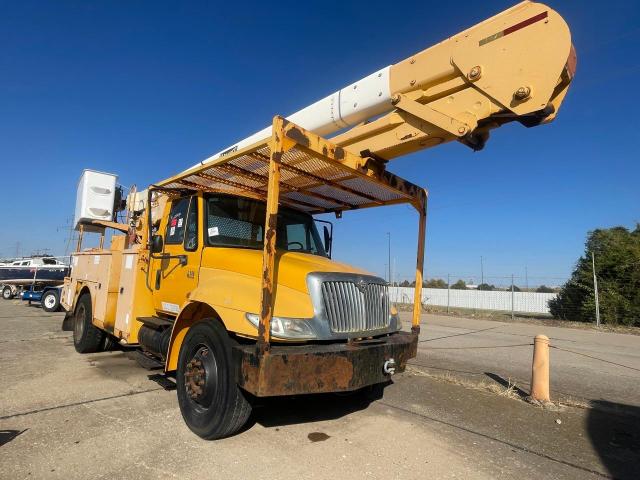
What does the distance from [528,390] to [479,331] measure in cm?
816

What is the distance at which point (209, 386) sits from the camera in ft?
12.4

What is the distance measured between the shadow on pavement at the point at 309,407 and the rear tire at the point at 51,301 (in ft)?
47.5

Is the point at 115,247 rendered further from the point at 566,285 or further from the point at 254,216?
the point at 566,285

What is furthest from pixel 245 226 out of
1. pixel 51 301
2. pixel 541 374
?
pixel 51 301

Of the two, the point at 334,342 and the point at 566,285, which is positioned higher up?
the point at 566,285

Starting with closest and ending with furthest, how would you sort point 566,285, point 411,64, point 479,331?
point 411,64
point 479,331
point 566,285

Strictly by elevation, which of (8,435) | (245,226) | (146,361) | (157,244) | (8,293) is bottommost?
(8,435)

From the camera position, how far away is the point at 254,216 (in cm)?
521

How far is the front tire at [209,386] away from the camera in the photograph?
3.59 meters

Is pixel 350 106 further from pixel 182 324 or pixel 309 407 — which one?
pixel 309 407

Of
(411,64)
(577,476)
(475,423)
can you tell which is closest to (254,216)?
(411,64)

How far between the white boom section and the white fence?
17.1m

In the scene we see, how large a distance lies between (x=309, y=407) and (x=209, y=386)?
151cm

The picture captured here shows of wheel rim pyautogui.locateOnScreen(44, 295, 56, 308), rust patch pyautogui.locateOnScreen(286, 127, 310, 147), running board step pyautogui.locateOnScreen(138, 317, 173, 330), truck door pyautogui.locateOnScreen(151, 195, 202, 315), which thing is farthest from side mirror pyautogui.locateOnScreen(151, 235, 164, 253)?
wheel rim pyautogui.locateOnScreen(44, 295, 56, 308)
